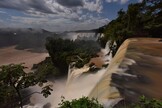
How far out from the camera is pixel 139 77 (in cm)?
756

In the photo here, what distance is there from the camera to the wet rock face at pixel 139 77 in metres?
6.36

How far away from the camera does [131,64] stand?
8859mm

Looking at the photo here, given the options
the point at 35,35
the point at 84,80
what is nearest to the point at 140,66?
the point at 84,80

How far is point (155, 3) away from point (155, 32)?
10.1 ft

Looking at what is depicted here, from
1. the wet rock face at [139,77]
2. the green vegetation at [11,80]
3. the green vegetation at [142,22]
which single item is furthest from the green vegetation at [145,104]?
the green vegetation at [142,22]

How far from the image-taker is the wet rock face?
636 centimetres

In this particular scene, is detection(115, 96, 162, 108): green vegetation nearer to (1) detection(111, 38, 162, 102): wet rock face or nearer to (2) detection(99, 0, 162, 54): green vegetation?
(1) detection(111, 38, 162, 102): wet rock face

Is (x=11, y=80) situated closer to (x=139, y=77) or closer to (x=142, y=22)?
(x=139, y=77)

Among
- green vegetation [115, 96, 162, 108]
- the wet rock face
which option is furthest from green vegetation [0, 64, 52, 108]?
green vegetation [115, 96, 162, 108]

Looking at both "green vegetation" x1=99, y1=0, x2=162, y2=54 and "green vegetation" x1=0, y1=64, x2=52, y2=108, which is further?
"green vegetation" x1=99, y1=0, x2=162, y2=54

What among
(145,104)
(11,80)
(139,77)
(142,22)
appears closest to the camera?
(145,104)

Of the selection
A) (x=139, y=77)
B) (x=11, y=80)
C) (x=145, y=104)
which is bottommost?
(x=11, y=80)

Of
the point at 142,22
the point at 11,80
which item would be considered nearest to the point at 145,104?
the point at 11,80

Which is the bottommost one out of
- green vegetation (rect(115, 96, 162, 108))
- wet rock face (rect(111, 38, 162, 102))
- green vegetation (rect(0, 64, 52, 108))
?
green vegetation (rect(0, 64, 52, 108))
